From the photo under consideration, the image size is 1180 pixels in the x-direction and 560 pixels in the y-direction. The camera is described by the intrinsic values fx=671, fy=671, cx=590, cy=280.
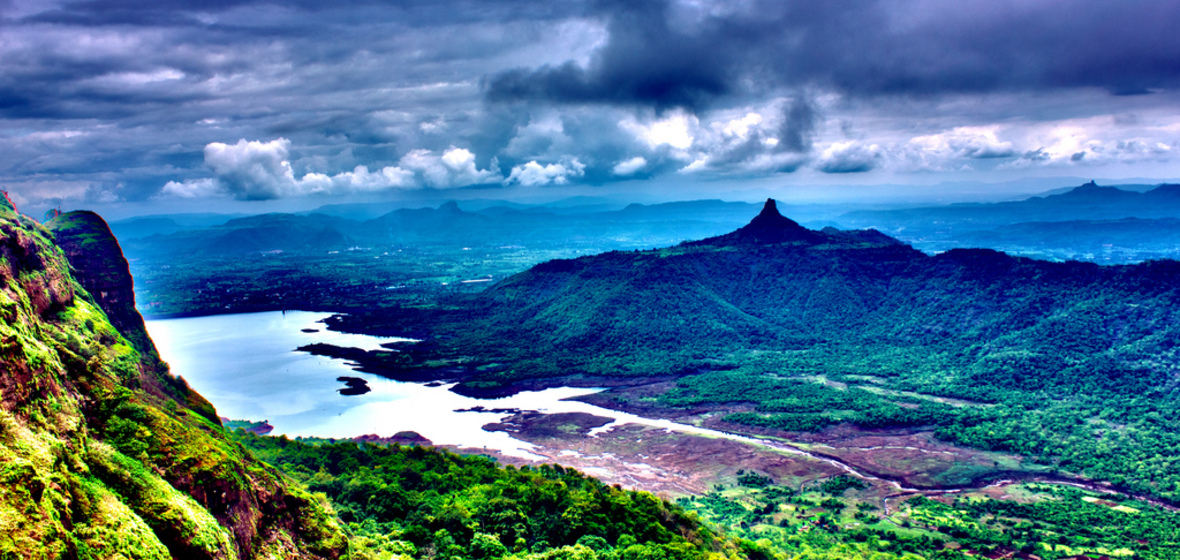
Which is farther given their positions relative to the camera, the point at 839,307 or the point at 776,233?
the point at 776,233

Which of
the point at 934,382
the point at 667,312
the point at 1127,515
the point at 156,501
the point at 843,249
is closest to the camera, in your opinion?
the point at 156,501

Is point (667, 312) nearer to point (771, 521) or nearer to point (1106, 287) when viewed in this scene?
point (1106, 287)

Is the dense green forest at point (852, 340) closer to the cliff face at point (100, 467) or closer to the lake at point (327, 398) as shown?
the lake at point (327, 398)

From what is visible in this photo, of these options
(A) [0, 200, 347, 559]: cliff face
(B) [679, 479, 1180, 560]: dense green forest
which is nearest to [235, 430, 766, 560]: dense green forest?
(A) [0, 200, 347, 559]: cliff face

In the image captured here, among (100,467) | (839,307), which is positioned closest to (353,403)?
Answer: (100,467)

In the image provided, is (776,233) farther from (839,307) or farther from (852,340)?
(852,340)

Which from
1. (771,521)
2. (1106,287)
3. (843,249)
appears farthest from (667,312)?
(771,521)
